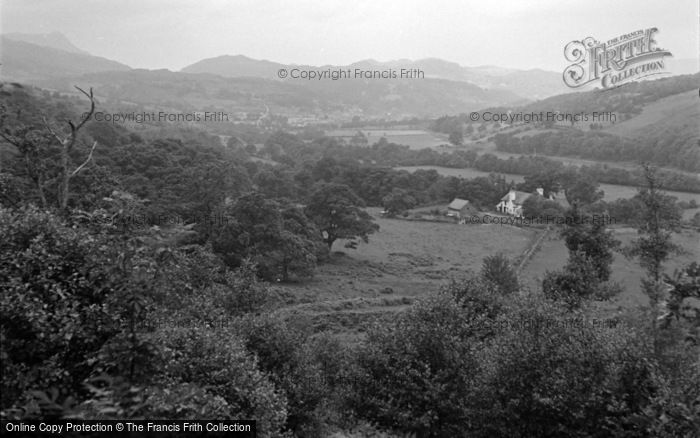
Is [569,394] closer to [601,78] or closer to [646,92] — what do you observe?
[601,78]

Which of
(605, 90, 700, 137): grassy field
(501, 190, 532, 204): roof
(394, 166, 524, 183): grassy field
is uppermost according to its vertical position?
(605, 90, 700, 137): grassy field

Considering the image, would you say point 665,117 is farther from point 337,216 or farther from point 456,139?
point 337,216

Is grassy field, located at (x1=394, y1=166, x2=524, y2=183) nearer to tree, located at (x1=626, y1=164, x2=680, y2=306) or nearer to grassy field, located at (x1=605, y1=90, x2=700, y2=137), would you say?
grassy field, located at (x1=605, y1=90, x2=700, y2=137)

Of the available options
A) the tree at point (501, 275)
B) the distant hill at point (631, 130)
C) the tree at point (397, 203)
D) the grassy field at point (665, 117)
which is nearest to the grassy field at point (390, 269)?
the tree at point (397, 203)

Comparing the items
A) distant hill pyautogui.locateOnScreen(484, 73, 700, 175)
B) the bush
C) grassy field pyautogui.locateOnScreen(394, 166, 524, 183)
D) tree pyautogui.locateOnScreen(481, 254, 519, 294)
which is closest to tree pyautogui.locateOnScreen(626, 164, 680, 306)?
tree pyautogui.locateOnScreen(481, 254, 519, 294)

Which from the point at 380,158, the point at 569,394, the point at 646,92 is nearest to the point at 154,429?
the point at 569,394
